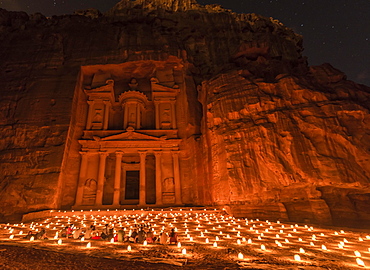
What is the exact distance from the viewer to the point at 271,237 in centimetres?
802

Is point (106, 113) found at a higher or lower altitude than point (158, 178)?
higher

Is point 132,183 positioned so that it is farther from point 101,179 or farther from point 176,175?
point 176,175

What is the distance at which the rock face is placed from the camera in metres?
11.8

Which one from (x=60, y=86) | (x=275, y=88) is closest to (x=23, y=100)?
(x=60, y=86)

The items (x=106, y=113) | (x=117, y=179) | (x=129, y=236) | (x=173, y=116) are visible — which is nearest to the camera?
(x=129, y=236)

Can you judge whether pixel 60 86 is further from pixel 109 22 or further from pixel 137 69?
pixel 109 22

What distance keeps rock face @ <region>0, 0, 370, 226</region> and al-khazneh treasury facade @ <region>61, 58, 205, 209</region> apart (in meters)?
0.53

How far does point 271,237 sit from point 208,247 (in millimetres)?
2910

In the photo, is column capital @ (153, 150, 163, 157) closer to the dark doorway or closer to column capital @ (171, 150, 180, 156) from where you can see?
column capital @ (171, 150, 180, 156)

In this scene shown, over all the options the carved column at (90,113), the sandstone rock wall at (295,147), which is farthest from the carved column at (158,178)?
the carved column at (90,113)

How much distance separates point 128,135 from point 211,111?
8.59 metres

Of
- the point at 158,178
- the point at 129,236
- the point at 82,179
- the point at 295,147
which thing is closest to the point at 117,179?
the point at 82,179

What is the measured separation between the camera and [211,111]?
54.1ft

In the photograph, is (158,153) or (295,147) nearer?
(295,147)
